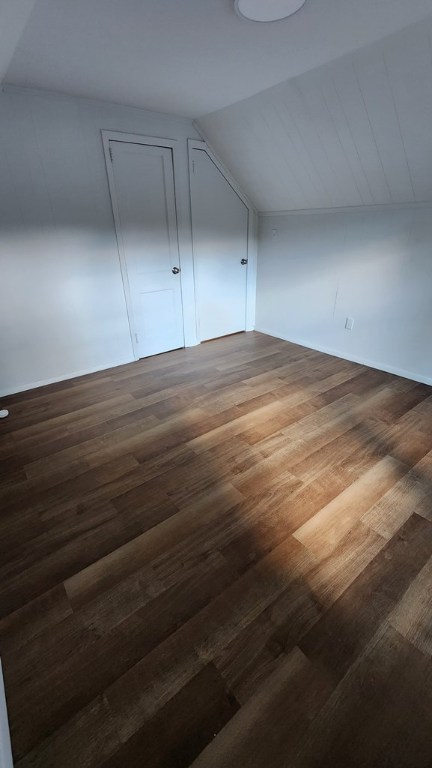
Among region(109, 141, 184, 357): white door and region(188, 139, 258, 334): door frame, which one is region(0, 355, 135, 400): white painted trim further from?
region(188, 139, 258, 334): door frame

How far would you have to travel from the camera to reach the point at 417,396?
2.68 metres

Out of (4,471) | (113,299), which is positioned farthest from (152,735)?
(113,299)

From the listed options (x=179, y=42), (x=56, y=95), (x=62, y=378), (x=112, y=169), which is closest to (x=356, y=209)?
(x=179, y=42)

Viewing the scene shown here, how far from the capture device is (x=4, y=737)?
836 mm

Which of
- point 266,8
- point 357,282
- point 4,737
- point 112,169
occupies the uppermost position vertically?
point 266,8

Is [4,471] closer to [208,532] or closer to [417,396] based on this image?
[208,532]

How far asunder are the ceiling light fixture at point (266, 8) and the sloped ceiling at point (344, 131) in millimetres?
617

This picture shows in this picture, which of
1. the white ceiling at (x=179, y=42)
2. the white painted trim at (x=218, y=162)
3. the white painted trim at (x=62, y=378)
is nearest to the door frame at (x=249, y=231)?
the white painted trim at (x=218, y=162)

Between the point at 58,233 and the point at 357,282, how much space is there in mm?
2769

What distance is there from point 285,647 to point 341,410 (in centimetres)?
173

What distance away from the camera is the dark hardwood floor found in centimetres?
92

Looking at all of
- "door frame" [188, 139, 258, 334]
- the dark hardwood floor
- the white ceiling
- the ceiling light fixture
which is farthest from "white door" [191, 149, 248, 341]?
the dark hardwood floor

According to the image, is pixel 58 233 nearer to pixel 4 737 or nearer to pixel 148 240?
pixel 148 240

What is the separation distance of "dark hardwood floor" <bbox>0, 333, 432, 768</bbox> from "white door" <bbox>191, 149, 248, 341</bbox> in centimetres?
189
